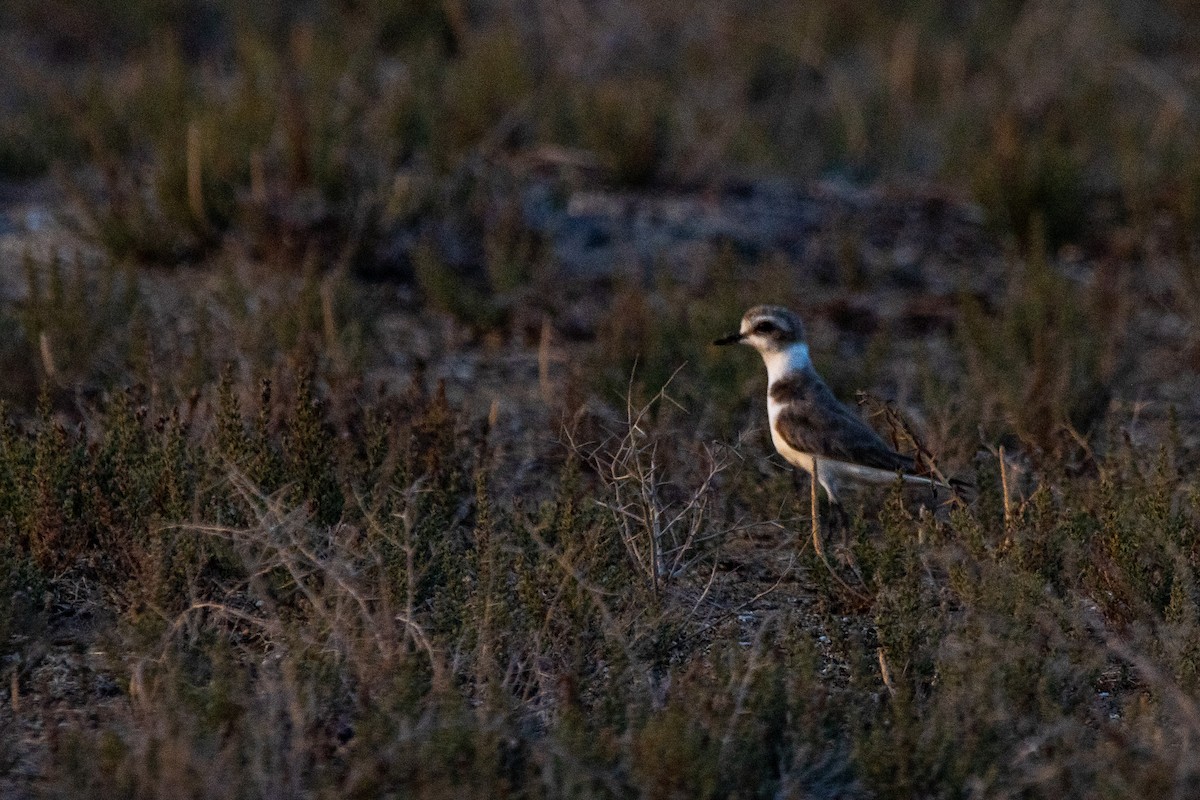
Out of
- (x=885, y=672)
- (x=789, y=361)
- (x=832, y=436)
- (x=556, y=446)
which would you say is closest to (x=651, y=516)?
(x=885, y=672)

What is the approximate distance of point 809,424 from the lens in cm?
460

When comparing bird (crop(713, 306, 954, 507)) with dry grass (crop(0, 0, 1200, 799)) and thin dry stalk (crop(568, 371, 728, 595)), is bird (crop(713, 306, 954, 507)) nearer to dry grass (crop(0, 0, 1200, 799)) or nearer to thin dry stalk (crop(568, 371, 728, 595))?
dry grass (crop(0, 0, 1200, 799))

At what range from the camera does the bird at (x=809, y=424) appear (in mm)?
4527

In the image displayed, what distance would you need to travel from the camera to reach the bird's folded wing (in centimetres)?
452

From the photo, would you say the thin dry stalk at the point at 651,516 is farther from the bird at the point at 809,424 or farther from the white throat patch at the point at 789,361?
the white throat patch at the point at 789,361

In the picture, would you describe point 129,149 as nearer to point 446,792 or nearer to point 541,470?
point 541,470

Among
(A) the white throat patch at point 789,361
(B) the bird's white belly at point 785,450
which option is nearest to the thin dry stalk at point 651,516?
(B) the bird's white belly at point 785,450

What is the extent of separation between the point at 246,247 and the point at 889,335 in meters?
2.56

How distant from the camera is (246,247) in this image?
6438 millimetres

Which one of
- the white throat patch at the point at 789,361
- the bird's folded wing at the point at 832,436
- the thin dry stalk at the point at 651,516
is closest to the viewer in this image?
the thin dry stalk at the point at 651,516

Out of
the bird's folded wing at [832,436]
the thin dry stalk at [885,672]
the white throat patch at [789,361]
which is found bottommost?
the thin dry stalk at [885,672]

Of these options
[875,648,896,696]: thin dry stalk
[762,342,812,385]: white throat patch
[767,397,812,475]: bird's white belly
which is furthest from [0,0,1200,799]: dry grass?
[762,342,812,385]: white throat patch

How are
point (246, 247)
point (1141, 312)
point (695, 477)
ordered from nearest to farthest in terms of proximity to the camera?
point (695, 477) → point (246, 247) → point (1141, 312)

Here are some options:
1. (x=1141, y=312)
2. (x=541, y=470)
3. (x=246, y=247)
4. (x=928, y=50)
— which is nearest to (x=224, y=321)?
(x=246, y=247)
